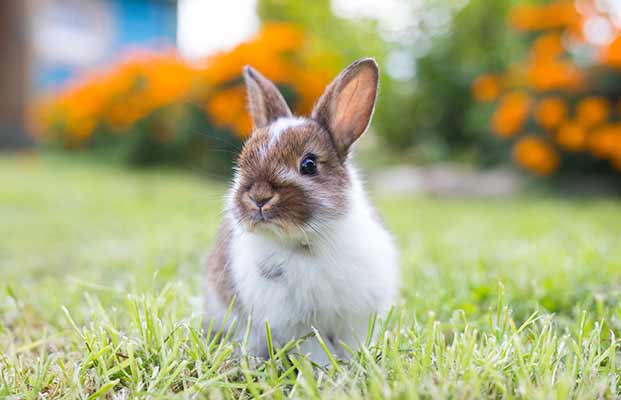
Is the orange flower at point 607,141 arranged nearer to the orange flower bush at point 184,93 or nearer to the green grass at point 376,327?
the green grass at point 376,327

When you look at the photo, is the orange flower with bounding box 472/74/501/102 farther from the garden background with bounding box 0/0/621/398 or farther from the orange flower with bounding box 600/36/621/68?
the orange flower with bounding box 600/36/621/68

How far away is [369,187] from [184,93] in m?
7.64

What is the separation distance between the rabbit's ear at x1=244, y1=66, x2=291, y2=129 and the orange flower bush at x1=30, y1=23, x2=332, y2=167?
681 cm

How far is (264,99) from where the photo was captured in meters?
2.41

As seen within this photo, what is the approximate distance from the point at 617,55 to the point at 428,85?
449cm

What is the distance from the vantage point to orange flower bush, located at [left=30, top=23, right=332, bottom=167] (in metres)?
9.72

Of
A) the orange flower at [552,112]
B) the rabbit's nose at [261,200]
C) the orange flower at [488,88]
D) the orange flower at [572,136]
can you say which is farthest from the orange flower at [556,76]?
the rabbit's nose at [261,200]

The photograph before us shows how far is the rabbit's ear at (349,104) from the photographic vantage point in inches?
85.8

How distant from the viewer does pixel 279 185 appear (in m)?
1.99

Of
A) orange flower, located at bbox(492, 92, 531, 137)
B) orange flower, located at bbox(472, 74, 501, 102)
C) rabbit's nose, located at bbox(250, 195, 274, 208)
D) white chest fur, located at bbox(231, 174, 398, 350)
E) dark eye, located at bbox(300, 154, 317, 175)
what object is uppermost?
orange flower, located at bbox(472, 74, 501, 102)

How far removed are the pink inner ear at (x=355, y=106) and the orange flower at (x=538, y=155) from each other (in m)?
6.63

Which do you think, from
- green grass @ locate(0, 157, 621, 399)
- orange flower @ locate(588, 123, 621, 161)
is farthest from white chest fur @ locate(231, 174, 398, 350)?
orange flower @ locate(588, 123, 621, 161)

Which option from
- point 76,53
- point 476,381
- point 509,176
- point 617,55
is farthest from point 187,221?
point 76,53

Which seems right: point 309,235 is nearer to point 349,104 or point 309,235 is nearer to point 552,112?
point 349,104
